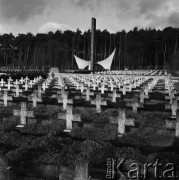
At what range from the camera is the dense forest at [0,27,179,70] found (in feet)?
273

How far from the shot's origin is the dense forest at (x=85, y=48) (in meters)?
83.2

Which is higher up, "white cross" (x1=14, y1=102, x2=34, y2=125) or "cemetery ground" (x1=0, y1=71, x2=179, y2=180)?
"white cross" (x1=14, y1=102, x2=34, y2=125)

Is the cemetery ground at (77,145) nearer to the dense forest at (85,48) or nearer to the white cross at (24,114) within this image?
the white cross at (24,114)

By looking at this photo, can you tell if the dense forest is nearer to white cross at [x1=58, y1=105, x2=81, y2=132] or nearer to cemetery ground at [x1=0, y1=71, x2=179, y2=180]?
cemetery ground at [x1=0, y1=71, x2=179, y2=180]

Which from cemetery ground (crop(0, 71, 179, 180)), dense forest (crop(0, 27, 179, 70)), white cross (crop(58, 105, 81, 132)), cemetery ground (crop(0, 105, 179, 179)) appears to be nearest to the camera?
cemetery ground (crop(0, 71, 179, 180))

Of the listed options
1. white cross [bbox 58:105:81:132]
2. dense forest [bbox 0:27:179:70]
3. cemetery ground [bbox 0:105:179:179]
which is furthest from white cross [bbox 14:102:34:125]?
Answer: dense forest [bbox 0:27:179:70]

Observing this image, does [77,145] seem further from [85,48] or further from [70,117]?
[85,48]

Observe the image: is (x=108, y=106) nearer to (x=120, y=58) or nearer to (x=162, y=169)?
(x=162, y=169)

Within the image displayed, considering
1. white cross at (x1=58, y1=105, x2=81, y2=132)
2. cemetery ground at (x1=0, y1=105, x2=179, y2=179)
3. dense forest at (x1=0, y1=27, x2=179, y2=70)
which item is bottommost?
cemetery ground at (x1=0, y1=105, x2=179, y2=179)

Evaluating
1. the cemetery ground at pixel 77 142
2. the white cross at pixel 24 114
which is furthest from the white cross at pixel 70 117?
the white cross at pixel 24 114

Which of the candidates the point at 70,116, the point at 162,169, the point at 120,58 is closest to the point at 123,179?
the point at 162,169

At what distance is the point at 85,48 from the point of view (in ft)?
316

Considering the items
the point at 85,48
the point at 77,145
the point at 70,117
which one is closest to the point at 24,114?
the point at 70,117

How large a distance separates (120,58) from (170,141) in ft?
263
